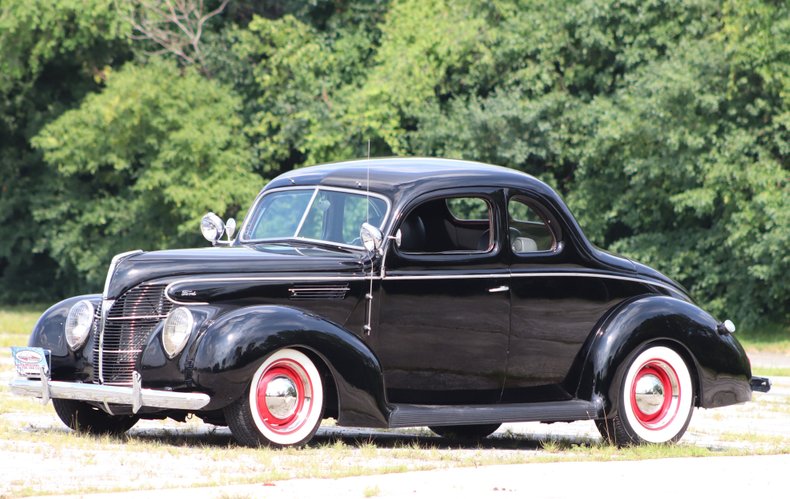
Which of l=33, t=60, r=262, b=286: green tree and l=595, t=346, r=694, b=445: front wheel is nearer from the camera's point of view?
l=595, t=346, r=694, b=445: front wheel

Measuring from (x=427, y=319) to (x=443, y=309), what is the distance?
15cm

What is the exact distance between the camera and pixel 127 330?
9.54m

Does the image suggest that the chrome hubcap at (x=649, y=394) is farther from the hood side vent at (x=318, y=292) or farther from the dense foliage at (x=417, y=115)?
the dense foliage at (x=417, y=115)

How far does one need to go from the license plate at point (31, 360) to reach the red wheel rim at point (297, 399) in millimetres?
1677

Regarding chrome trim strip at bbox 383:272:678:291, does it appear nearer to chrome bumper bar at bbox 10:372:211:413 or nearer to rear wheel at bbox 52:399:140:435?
chrome bumper bar at bbox 10:372:211:413

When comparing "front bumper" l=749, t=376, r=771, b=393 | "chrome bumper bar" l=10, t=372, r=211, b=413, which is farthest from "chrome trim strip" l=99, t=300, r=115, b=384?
"front bumper" l=749, t=376, r=771, b=393

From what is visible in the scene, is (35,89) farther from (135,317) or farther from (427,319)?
(427,319)

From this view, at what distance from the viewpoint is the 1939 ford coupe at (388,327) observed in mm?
9211

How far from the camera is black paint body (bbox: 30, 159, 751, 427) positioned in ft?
30.3

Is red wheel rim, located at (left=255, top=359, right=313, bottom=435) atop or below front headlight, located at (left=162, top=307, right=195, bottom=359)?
below

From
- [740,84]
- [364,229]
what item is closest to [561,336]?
[364,229]

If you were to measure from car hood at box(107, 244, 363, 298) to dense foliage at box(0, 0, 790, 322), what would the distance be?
16.4 meters

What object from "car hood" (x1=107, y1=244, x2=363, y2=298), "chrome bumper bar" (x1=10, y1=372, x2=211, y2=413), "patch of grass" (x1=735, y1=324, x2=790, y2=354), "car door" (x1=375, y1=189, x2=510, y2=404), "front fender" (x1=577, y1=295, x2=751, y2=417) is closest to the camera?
"chrome bumper bar" (x1=10, y1=372, x2=211, y2=413)

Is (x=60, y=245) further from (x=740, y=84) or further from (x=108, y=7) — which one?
(x=740, y=84)
